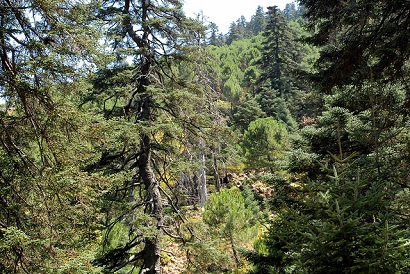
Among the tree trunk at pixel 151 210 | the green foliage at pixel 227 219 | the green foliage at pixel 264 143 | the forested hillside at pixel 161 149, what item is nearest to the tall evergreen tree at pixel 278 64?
the green foliage at pixel 264 143

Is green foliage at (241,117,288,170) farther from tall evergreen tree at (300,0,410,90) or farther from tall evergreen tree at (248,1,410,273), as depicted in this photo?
Result: tall evergreen tree at (300,0,410,90)

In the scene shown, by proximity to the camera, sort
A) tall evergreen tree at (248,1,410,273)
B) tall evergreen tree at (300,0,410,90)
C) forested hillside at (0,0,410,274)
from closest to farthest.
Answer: tall evergreen tree at (248,1,410,273) → forested hillside at (0,0,410,274) → tall evergreen tree at (300,0,410,90)

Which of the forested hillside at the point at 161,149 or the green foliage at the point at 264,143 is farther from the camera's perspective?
the green foliage at the point at 264,143

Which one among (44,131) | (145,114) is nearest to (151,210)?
(145,114)

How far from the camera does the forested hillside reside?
8.87 ft

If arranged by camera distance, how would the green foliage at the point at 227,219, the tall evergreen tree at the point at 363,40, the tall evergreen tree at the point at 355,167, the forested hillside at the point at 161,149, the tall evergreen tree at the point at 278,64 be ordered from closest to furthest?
the tall evergreen tree at the point at 355,167 < the forested hillside at the point at 161,149 < the tall evergreen tree at the point at 363,40 < the green foliage at the point at 227,219 < the tall evergreen tree at the point at 278,64

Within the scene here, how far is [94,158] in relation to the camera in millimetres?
3900

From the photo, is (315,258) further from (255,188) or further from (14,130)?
(255,188)

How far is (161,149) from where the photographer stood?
6.45 metres

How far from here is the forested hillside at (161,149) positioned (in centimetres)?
271

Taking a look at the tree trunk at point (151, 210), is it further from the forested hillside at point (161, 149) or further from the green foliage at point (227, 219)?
the green foliage at point (227, 219)

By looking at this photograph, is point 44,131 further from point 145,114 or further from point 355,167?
point 355,167

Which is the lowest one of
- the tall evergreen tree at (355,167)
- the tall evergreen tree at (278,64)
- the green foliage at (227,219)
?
the green foliage at (227,219)

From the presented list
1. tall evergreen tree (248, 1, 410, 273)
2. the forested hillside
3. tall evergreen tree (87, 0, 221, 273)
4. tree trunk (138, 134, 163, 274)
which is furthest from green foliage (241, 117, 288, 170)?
tree trunk (138, 134, 163, 274)
